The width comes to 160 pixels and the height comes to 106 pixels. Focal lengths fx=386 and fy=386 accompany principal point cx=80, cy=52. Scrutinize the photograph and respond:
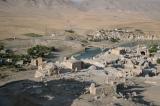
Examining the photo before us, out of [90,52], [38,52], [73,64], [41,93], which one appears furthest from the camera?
[90,52]

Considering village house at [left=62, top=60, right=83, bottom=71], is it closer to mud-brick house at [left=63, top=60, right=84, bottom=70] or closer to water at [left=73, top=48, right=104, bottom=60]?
mud-brick house at [left=63, top=60, right=84, bottom=70]

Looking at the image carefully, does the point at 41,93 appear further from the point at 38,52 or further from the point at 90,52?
the point at 90,52

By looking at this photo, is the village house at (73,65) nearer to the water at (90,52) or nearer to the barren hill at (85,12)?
the water at (90,52)

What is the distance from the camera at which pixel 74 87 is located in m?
29.3

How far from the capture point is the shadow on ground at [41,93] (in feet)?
82.9

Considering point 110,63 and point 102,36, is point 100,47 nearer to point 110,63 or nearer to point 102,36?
point 102,36

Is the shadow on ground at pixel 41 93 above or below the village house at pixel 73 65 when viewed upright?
below

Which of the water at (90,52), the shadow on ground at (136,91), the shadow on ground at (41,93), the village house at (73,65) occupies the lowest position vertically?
the shadow on ground at (136,91)

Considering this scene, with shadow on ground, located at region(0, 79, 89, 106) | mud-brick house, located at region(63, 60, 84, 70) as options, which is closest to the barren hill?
mud-brick house, located at region(63, 60, 84, 70)

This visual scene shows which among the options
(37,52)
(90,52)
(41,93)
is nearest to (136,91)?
(41,93)

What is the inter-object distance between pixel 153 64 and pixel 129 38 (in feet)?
127

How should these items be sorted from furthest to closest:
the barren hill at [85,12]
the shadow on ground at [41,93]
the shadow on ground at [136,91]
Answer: the barren hill at [85,12], the shadow on ground at [136,91], the shadow on ground at [41,93]

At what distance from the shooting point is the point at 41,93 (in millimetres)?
27109

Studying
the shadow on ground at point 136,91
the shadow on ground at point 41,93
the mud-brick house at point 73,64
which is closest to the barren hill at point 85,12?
the mud-brick house at point 73,64
